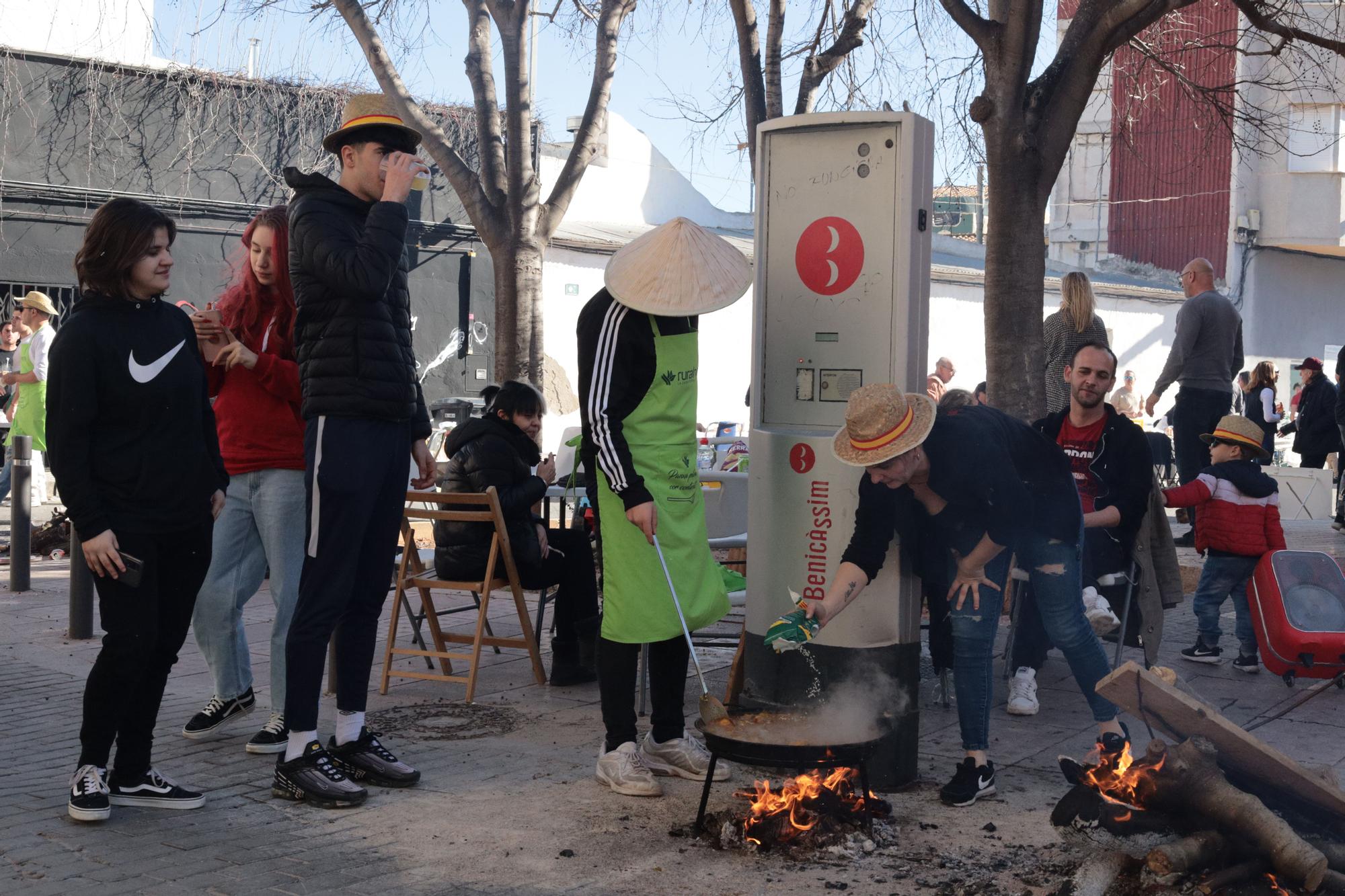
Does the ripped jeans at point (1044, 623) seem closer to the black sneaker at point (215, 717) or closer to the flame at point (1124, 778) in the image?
the flame at point (1124, 778)

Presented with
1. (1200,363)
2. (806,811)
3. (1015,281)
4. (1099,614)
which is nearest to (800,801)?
(806,811)

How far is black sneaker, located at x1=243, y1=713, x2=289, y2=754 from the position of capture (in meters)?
5.25

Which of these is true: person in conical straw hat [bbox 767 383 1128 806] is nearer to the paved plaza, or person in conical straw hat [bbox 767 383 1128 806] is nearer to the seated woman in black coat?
the paved plaza

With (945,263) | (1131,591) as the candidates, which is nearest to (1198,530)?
(1131,591)

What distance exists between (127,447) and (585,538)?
2793 millimetres

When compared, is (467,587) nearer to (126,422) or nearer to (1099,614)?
(126,422)

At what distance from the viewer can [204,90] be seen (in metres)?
20.3

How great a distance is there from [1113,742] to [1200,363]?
19.2 ft

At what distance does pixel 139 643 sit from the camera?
4.36 metres

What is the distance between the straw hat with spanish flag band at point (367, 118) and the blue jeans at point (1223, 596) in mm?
4851

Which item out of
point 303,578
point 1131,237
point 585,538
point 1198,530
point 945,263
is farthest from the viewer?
point 1131,237

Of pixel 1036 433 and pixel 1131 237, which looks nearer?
pixel 1036 433

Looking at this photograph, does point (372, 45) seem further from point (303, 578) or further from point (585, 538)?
point (303, 578)

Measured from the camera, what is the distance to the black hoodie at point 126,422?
4.25 metres
